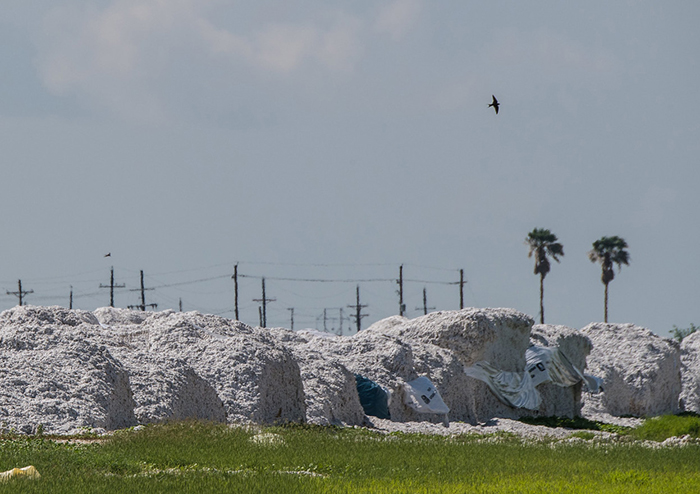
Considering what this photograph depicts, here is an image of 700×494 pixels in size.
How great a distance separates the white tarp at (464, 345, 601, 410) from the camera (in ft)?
101

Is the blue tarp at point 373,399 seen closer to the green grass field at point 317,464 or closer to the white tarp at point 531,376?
the white tarp at point 531,376

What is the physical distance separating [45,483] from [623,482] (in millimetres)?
7345

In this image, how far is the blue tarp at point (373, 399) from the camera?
77.1 feet

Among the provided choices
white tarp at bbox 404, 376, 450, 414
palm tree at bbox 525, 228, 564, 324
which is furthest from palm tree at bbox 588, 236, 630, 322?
white tarp at bbox 404, 376, 450, 414

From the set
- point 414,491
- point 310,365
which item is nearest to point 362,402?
point 310,365

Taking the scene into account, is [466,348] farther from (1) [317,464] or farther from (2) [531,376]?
(1) [317,464]

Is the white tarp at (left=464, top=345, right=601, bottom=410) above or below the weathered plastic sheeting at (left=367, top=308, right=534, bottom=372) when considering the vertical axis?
below

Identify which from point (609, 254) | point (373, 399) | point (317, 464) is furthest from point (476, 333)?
point (609, 254)

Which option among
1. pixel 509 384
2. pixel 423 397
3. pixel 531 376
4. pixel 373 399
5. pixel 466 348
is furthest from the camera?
pixel 531 376

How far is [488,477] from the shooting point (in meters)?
12.2

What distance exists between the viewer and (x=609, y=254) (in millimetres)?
62344

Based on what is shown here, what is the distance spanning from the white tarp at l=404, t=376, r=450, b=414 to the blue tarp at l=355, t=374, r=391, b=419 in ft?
3.53

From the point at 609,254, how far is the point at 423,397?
4074cm

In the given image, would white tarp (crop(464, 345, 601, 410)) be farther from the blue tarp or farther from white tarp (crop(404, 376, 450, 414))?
the blue tarp
